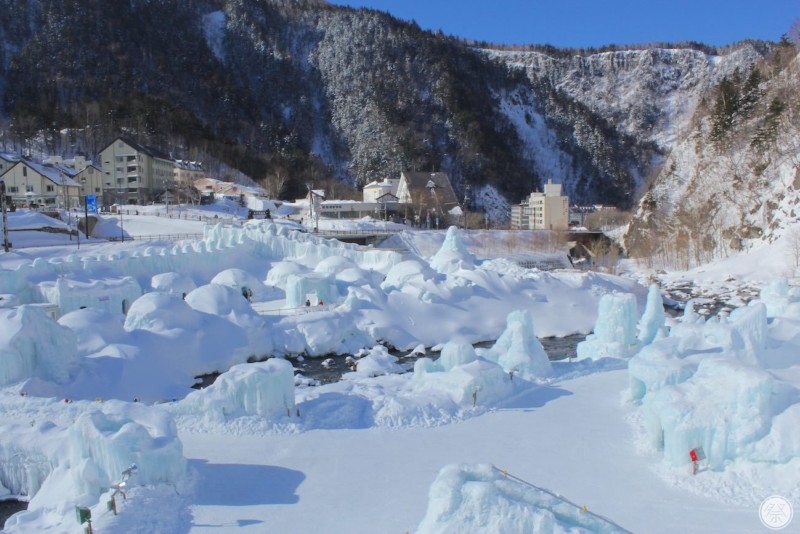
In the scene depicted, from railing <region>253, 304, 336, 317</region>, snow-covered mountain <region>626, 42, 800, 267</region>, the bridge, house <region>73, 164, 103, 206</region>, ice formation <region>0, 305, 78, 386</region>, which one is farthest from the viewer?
house <region>73, 164, 103, 206</region>

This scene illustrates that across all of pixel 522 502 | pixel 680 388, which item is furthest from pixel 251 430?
pixel 680 388

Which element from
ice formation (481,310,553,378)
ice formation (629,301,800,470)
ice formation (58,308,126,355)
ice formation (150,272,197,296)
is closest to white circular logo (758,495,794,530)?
ice formation (629,301,800,470)

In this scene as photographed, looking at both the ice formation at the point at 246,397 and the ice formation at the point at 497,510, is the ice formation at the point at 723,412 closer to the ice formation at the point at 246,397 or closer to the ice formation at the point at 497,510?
the ice formation at the point at 497,510

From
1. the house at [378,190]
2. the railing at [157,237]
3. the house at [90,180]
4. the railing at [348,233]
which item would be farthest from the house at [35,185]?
the house at [378,190]

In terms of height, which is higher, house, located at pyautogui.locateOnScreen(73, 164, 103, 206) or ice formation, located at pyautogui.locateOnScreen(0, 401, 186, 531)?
house, located at pyautogui.locateOnScreen(73, 164, 103, 206)

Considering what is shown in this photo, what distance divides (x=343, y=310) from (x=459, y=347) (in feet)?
38.6

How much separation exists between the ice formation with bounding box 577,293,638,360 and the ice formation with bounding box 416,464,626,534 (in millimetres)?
15072

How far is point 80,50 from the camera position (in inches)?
4353

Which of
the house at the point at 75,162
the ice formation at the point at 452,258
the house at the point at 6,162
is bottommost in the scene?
the ice formation at the point at 452,258

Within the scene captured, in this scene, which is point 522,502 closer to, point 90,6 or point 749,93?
point 749,93

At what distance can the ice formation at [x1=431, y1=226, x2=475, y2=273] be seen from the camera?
1503 inches

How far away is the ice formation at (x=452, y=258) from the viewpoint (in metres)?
38.2

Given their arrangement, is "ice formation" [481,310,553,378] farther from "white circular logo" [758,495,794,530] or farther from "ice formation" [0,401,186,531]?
"ice formation" [0,401,186,531]

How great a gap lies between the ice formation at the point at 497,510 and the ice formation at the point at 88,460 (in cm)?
595
